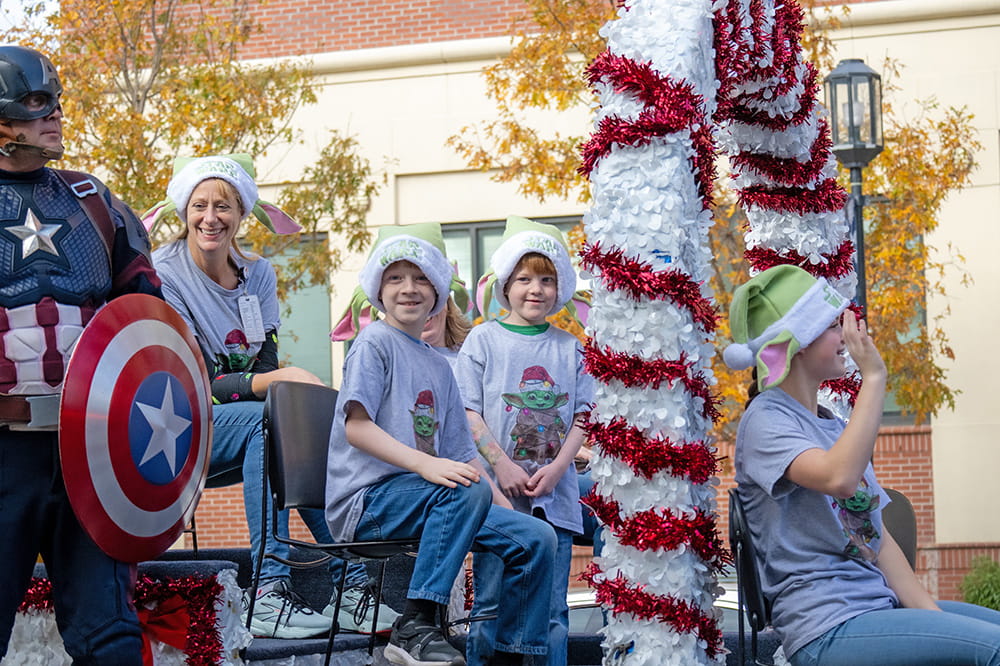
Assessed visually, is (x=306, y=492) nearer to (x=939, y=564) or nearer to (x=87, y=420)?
(x=87, y=420)

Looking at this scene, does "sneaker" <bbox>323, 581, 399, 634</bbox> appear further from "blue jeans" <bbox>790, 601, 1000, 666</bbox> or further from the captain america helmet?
the captain america helmet

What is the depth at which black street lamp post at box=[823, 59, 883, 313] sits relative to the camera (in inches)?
348

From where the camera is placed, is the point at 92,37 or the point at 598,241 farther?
the point at 92,37

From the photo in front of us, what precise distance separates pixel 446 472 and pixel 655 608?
0.85m

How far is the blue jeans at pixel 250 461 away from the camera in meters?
4.92

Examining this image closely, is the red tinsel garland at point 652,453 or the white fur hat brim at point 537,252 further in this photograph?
the white fur hat brim at point 537,252

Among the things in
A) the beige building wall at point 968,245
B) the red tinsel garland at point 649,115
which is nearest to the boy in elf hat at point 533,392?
the red tinsel garland at point 649,115

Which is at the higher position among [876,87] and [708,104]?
[876,87]

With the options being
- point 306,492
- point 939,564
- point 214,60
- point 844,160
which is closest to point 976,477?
point 939,564

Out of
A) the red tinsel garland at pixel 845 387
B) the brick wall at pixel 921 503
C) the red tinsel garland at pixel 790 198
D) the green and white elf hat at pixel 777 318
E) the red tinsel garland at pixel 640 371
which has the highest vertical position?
the red tinsel garland at pixel 790 198

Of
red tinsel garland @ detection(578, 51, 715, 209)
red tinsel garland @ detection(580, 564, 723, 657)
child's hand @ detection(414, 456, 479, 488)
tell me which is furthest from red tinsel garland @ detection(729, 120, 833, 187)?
red tinsel garland @ detection(580, 564, 723, 657)

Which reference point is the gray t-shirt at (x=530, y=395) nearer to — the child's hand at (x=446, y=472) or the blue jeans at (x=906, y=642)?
the child's hand at (x=446, y=472)

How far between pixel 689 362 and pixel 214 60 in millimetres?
9217

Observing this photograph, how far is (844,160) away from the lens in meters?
8.92
